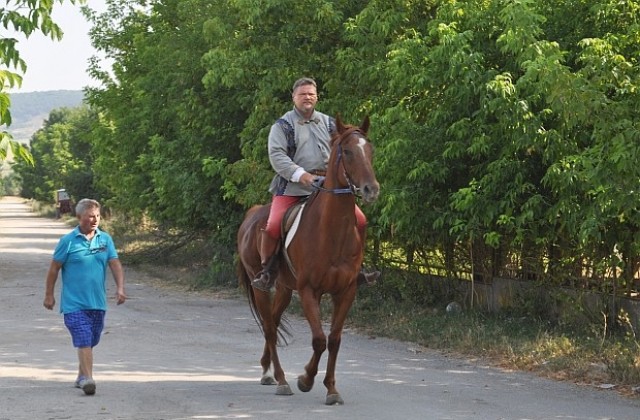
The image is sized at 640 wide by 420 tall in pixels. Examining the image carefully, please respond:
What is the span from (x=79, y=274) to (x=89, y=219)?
0.51 meters

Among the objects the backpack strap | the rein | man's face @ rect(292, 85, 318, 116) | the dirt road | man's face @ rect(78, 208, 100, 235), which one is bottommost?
the dirt road

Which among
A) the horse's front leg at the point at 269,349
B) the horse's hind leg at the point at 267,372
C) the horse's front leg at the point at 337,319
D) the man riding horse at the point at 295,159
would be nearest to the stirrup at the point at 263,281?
the man riding horse at the point at 295,159

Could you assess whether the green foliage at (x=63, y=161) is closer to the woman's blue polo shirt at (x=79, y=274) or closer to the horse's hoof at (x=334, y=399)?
the woman's blue polo shirt at (x=79, y=274)

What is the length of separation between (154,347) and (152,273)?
15.0 m

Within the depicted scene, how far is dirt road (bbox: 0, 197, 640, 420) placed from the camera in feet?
31.1

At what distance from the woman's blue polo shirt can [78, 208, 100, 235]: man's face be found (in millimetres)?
93

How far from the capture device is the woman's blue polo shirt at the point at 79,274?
406 inches

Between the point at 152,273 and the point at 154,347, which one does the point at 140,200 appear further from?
the point at 154,347

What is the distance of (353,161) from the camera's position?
9633mm

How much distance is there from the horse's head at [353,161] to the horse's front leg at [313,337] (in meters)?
1.07

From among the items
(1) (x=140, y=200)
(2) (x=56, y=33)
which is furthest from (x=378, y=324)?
(1) (x=140, y=200)

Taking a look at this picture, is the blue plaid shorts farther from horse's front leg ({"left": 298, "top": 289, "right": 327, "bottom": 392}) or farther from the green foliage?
the green foliage

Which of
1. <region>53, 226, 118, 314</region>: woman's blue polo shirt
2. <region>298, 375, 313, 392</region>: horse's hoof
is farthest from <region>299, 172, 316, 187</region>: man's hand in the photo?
<region>53, 226, 118, 314</region>: woman's blue polo shirt

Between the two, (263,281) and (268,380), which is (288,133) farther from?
(268,380)
